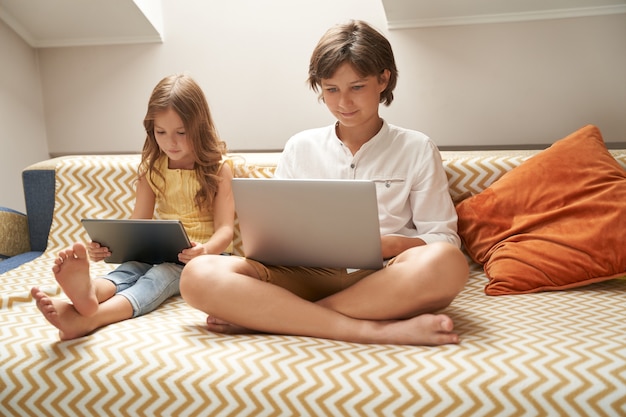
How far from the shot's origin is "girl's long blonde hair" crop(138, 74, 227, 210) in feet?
5.55

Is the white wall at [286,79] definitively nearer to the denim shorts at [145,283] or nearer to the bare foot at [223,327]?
the denim shorts at [145,283]

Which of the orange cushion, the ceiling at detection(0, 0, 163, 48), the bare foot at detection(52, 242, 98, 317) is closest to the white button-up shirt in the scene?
the orange cushion

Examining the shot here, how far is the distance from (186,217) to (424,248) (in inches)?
29.4

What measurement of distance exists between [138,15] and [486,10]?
118cm

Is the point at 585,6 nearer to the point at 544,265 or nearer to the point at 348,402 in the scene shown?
the point at 544,265

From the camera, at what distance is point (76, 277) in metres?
1.25

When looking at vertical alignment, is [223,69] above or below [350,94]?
above

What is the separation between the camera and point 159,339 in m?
1.23

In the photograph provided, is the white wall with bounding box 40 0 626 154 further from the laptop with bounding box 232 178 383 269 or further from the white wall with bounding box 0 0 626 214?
the laptop with bounding box 232 178 383 269

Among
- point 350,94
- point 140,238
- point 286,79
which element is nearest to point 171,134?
point 140,238

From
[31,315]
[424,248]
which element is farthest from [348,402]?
[31,315]

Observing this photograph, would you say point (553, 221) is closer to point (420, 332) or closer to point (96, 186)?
point (420, 332)

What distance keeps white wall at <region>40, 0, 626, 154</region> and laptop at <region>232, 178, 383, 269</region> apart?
1.10 m

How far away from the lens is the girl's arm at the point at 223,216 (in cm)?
163
